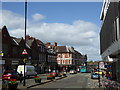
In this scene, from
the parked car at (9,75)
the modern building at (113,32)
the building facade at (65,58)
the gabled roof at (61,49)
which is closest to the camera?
the modern building at (113,32)

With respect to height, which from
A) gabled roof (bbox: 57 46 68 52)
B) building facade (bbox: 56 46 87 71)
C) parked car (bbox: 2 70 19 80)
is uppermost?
gabled roof (bbox: 57 46 68 52)

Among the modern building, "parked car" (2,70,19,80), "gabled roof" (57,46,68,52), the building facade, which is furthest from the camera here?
"gabled roof" (57,46,68,52)

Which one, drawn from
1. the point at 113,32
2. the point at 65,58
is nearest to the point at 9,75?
the point at 113,32

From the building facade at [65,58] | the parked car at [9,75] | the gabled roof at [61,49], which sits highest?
the gabled roof at [61,49]

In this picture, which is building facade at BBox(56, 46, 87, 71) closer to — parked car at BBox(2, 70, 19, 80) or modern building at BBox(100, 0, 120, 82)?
modern building at BBox(100, 0, 120, 82)

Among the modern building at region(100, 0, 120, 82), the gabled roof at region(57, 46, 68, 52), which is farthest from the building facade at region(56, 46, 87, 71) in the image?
the modern building at region(100, 0, 120, 82)

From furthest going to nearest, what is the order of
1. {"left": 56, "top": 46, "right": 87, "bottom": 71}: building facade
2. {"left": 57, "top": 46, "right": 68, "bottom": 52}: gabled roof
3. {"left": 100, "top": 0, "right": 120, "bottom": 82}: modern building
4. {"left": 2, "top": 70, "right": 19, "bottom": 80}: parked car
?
{"left": 57, "top": 46, "right": 68, "bottom": 52}: gabled roof → {"left": 56, "top": 46, "right": 87, "bottom": 71}: building facade → {"left": 2, "top": 70, "right": 19, "bottom": 80}: parked car → {"left": 100, "top": 0, "right": 120, "bottom": 82}: modern building

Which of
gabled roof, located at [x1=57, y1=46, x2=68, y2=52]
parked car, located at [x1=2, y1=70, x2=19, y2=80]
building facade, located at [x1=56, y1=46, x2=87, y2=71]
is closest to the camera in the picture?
parked car, located at [x1=2, y1=70, x2=19, y2=80]

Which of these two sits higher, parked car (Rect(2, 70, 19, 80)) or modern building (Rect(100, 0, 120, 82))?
modern building (Rect(100, 0, 120, 82))

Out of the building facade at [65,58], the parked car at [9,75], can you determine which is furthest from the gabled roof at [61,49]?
the parked car at [9,75]

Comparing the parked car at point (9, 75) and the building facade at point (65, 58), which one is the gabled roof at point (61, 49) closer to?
the building facade at point (65, 58)

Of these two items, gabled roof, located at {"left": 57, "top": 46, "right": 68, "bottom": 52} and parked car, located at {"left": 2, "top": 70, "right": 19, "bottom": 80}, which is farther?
gabled roof, located at {"left": 57, "top": 46, "right": 68, "bottom": 52}

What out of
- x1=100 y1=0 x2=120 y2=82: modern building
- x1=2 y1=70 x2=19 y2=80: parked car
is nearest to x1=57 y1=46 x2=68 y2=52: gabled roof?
x1=100 y1=0 x2=120 y2=82: modern building

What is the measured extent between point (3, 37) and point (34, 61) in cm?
2090
